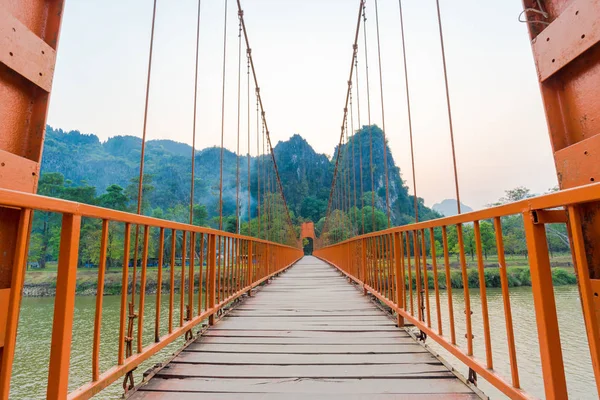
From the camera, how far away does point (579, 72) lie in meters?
1.08

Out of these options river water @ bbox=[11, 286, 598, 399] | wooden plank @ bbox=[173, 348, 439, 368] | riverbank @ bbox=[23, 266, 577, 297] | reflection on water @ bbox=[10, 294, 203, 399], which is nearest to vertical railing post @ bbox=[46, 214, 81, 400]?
wooden plank @ bbox=[173, 348, 439, 368]

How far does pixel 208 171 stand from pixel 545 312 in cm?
7449

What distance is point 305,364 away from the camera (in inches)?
63.0

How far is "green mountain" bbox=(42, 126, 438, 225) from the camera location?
5700 centimetres

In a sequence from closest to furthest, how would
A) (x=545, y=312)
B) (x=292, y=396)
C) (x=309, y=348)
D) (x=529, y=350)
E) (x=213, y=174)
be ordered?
(x=545, y=312) < (x=292, y=396) < (x=309, y=348) < (x=529, y=350) < (x=213, y=174)

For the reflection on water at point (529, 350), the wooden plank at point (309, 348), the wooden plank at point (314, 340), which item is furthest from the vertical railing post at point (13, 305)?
the reflection on water at point (529, 350)

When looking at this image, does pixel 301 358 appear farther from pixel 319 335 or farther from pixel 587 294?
pixel 587 294


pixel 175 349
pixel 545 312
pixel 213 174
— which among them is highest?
pixel 213 174

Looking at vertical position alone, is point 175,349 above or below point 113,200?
below

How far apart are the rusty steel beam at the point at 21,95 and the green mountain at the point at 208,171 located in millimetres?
52586

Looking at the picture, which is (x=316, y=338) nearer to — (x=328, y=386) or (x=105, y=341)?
(x=328, y=386)

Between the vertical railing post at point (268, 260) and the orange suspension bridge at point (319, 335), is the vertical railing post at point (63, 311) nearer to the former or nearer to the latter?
the orange suspension bridge at point (319, 335)

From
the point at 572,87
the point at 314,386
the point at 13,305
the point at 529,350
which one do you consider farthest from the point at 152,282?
the point at 572,87

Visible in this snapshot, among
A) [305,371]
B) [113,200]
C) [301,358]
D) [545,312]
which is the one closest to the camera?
[545,312]
